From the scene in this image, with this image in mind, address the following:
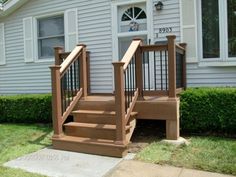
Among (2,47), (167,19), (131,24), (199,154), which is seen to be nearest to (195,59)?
(167,19)

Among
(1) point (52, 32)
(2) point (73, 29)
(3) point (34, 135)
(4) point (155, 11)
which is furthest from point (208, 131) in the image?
(1) point (52, 32)

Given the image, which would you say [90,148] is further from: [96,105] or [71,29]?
[71,29]

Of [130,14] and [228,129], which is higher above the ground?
[130,14]

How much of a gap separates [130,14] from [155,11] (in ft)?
2.46

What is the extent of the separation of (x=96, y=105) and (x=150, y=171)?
88.6 inches

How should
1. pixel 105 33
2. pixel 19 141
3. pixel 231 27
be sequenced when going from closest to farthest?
pixel 19 141 → pixel 231 27 → pixel 105 33

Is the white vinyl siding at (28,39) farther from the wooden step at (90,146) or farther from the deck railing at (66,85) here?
the wooden step at (90,146)

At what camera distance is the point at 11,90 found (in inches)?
404

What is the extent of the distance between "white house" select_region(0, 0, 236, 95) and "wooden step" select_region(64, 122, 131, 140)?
2.46 metres

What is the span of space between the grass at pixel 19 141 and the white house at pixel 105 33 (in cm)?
194

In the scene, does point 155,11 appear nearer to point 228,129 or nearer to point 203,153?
point 228,129

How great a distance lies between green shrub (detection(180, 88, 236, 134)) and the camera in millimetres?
5613

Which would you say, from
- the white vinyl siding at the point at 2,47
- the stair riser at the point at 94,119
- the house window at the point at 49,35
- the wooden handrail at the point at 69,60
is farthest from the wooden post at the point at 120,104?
the white vinyl siding at the point at 2,47

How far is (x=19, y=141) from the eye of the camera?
6184 mm
